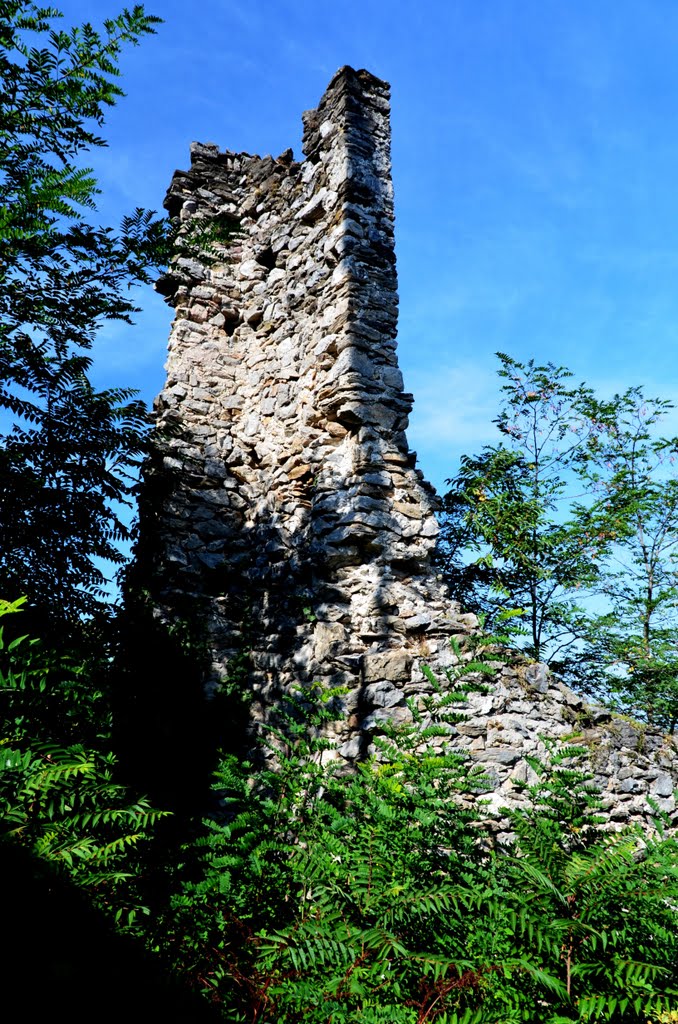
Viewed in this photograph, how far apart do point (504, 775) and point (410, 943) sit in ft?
6.55

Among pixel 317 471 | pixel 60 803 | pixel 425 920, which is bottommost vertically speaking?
pixel 425 920

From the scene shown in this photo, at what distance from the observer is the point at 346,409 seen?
4.81 m

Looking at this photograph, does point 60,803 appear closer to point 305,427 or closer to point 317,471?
point 317,471

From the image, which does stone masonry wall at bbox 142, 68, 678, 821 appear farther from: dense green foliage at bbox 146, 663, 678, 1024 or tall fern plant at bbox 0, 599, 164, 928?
tall fern plant at bbox 0, 599, 164, 928

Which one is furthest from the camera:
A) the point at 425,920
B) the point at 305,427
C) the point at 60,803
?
the point at 305,427

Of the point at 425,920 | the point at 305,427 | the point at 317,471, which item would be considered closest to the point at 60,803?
the point at 425,920

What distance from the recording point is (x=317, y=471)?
508 cm

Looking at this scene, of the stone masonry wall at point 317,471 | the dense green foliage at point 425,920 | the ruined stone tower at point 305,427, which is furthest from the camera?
the ruined stone tower at point 305,427

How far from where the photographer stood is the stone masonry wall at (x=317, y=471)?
404cm

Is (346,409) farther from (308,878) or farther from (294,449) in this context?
(308,878)

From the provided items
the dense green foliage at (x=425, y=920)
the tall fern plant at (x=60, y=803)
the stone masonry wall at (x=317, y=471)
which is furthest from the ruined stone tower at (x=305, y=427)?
the tall fern plant at (x=60, y=803)

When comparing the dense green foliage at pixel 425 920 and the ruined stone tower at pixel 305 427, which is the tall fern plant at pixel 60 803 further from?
the ruined stone tower at pixel 305 427

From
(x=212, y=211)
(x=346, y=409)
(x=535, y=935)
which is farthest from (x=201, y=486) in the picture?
(x=535, y=935)

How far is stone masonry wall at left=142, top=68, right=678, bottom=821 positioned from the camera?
404cm
